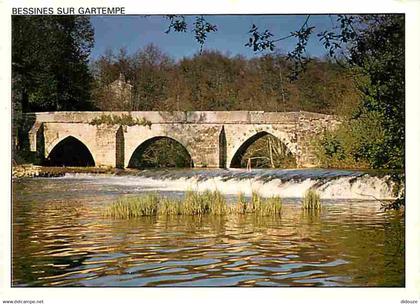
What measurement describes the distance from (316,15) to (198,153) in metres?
1.32

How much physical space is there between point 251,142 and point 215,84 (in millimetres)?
771

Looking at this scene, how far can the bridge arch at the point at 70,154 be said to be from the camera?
3879 millimetres

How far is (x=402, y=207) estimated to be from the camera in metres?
2.98

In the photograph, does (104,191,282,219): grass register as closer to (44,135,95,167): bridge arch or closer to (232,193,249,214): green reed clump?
(232,193,249,214): green reed clump

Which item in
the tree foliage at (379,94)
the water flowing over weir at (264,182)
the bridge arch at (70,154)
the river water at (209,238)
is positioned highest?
the tree foliage at (379,94)

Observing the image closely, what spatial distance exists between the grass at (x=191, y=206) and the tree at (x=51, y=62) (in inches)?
23.6

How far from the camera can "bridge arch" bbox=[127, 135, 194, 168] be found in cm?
394

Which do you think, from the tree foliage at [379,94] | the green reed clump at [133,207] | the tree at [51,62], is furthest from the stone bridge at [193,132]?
the green reed clump at [133,207]

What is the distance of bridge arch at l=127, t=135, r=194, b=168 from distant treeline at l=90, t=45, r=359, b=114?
0.28 m

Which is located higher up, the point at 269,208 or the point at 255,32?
the point at 255,32

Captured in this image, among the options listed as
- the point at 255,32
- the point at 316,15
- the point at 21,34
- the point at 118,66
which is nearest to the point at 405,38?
the point at 316,15

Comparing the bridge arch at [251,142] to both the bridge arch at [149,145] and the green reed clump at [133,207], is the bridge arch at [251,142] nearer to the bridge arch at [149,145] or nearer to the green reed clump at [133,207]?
the bridge arch at [149,145]

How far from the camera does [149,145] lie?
171 inches
